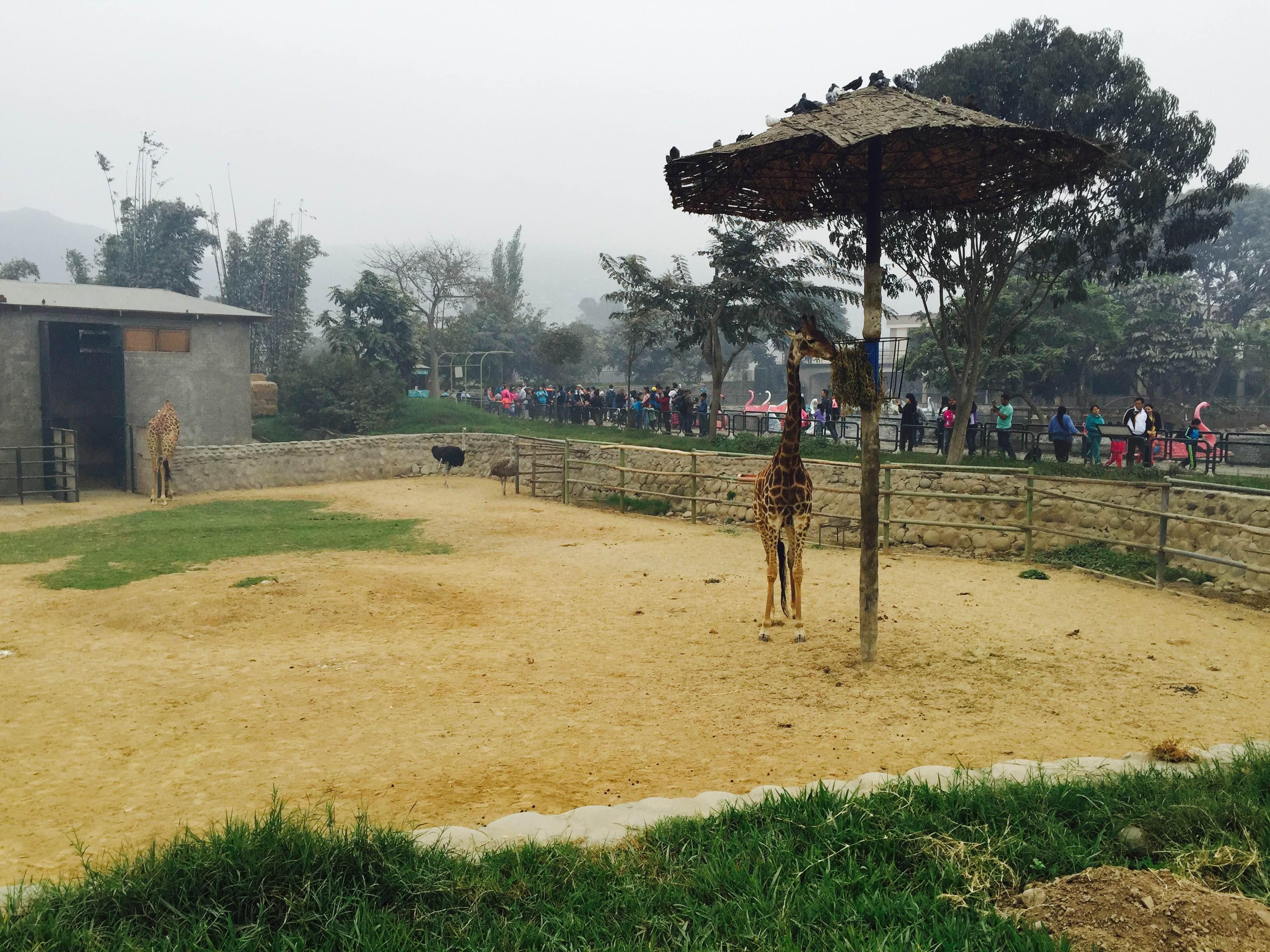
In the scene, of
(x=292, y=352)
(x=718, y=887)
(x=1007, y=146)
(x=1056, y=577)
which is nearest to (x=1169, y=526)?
(x=1056, y=577)

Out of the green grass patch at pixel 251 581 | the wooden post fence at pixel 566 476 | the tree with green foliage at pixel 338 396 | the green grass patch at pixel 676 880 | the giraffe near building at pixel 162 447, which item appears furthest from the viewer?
the tree with green foliage at pixel 338 396

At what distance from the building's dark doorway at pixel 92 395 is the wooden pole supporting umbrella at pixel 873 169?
1884cm

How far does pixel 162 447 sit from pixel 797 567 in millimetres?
16194

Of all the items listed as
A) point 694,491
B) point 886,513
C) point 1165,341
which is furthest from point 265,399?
point 1165,341

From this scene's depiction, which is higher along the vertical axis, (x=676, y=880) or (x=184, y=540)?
(x=676, y=880)

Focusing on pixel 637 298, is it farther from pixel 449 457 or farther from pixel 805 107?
pixel 805 107

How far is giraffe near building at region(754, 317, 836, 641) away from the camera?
8102 millimetres

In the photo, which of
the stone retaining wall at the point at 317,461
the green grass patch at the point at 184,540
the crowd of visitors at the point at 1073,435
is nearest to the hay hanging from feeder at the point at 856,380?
the green grass patch at the point at 184,540

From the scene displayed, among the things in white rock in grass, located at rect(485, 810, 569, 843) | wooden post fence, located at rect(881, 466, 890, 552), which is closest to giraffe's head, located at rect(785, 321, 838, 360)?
white rock in grass, located at rect(485, 810, 569, 843)

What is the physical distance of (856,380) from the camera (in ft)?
22.4

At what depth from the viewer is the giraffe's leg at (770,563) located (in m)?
8.14

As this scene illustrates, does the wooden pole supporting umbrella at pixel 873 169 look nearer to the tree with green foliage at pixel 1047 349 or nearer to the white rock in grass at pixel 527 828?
the white rock in grass at pixel 527 828

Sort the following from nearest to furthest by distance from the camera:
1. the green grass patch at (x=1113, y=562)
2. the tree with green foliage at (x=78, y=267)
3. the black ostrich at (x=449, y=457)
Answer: the green grass patch at (x=1113, y=562), the black ostrich at (x=449, y=457), the tree with green foliage at (x=78, y=267)

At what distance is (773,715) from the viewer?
19.7 feet
